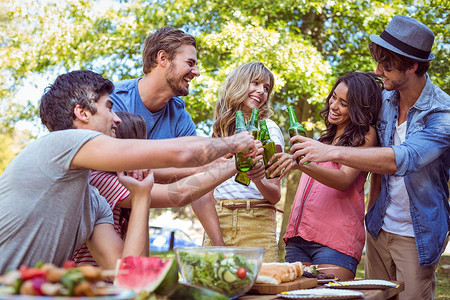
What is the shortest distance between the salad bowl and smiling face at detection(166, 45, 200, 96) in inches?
79.5

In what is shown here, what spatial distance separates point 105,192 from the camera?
248cm

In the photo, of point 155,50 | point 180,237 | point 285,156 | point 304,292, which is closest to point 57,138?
point 304,292

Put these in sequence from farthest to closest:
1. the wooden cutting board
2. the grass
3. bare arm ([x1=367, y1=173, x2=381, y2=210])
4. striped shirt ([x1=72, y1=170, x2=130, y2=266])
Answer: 1. the grass
2. bare arm ([x1=367, y1=173, x2=381, y2=210])
3. striped shirt ([x1=72, y1=170, x2=130, y2=266])
4. the wooden cutting board

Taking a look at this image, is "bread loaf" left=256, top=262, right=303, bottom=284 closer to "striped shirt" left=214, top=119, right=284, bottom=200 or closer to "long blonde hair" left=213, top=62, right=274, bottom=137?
"striped shirt" left=214, top=119, right=284, bottom=200

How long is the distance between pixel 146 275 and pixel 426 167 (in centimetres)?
227

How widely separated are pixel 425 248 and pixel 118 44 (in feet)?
29.3

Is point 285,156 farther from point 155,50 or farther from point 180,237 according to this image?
point 180,237

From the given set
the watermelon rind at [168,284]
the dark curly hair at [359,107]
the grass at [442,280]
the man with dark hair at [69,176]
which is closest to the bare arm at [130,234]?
the man with dark hair at [69,176]

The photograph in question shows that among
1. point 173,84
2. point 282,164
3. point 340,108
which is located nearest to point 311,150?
point 282,164

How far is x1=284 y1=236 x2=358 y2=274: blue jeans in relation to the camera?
9.84ft

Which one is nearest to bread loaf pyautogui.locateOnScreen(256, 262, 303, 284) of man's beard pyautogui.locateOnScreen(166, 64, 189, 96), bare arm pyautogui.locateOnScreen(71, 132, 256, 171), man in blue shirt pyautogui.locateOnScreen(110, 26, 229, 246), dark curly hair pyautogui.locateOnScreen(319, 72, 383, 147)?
bare arm pyautogui.locateOnScreen(71, 132, 256, 171)

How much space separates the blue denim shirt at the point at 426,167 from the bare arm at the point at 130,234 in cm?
156

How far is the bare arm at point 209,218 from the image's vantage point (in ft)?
10.4

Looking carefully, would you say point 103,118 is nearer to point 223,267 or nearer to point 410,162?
point 223,267
